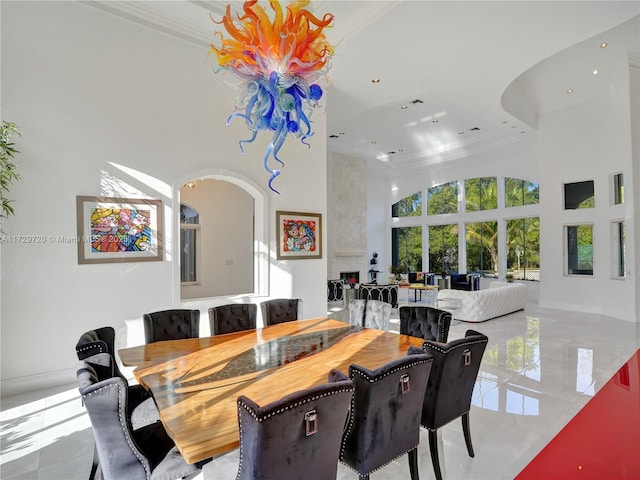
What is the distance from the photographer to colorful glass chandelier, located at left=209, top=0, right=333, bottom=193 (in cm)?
243

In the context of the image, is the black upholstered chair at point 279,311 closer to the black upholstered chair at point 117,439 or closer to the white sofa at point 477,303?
the black upholstered chair at point 117,439

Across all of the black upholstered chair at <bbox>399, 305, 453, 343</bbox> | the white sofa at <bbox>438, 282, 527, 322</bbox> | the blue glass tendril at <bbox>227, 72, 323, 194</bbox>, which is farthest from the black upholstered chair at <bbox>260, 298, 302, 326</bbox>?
the white sofa at <bbox>438, 282, 527, 322</bbox>

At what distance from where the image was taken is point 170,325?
346 centimetres

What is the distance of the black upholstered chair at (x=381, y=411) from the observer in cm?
191

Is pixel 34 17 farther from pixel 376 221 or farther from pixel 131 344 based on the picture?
pixel 376 221

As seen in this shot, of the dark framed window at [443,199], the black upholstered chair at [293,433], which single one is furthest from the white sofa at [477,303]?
the black upholstered chair at [293,433]

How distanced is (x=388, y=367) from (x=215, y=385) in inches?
41.2

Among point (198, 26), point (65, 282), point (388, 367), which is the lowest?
point (388, 367)

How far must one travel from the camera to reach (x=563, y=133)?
897cm

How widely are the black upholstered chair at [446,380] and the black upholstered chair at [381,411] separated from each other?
30cm

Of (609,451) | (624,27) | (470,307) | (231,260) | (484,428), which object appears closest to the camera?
(609,451)

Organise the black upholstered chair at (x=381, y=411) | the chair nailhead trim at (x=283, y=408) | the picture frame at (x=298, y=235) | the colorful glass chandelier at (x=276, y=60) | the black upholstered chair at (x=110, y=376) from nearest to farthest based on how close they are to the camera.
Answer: the chair nailhead trim at (x=283, y=408) → the black upholstered chair at (x=381, y=411) → the black upholstered chair at (x=110, y=376) → the colorful glass chandelier at (x=276, y=60) → the picture frame at (x=298, y=235)

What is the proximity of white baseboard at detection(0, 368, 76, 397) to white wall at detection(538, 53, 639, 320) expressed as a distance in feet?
33.0

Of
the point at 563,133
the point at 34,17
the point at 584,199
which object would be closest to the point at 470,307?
the point at 584,199
